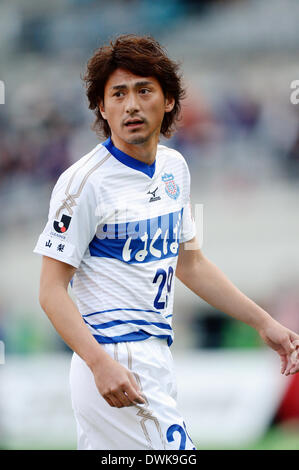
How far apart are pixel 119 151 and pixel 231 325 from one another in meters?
4.91

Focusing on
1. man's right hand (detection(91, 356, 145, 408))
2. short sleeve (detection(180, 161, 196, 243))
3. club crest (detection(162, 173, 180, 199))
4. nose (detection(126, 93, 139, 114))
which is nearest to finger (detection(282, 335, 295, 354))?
short sleeve (detection(180, 161, 196, 243))

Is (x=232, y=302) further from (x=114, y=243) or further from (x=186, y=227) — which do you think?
(x=114, y=243)

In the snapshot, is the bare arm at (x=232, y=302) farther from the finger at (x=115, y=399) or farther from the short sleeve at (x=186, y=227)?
the finger at (x=115, y=399)

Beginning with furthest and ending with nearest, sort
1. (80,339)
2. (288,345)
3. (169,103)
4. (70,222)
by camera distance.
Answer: (169,103) < (288,345) < (70,222) < (80,339)

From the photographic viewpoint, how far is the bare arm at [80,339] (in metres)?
2.38

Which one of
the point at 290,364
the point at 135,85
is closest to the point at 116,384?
the point at 290,364

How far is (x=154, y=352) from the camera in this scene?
2785 millimetres

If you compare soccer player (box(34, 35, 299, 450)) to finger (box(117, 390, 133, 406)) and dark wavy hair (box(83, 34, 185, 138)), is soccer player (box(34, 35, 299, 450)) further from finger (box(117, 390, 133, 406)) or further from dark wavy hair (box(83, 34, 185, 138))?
finger (box(117, 390, 133, 406))

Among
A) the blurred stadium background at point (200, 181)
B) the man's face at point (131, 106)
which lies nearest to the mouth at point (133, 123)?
the man's face at point (131, 106)

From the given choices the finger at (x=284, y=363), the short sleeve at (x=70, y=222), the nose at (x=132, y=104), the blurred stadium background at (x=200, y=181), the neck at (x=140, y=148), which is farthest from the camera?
the blurred stadium background at (x=200, y=181)

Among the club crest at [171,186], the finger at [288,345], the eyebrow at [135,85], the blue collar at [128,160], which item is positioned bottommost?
the finger at [288,345]

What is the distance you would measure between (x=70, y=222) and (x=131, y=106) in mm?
499

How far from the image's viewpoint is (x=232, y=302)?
10.3 ft

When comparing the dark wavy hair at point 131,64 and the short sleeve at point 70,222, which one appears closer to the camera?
the short sleeve at point 70,222
